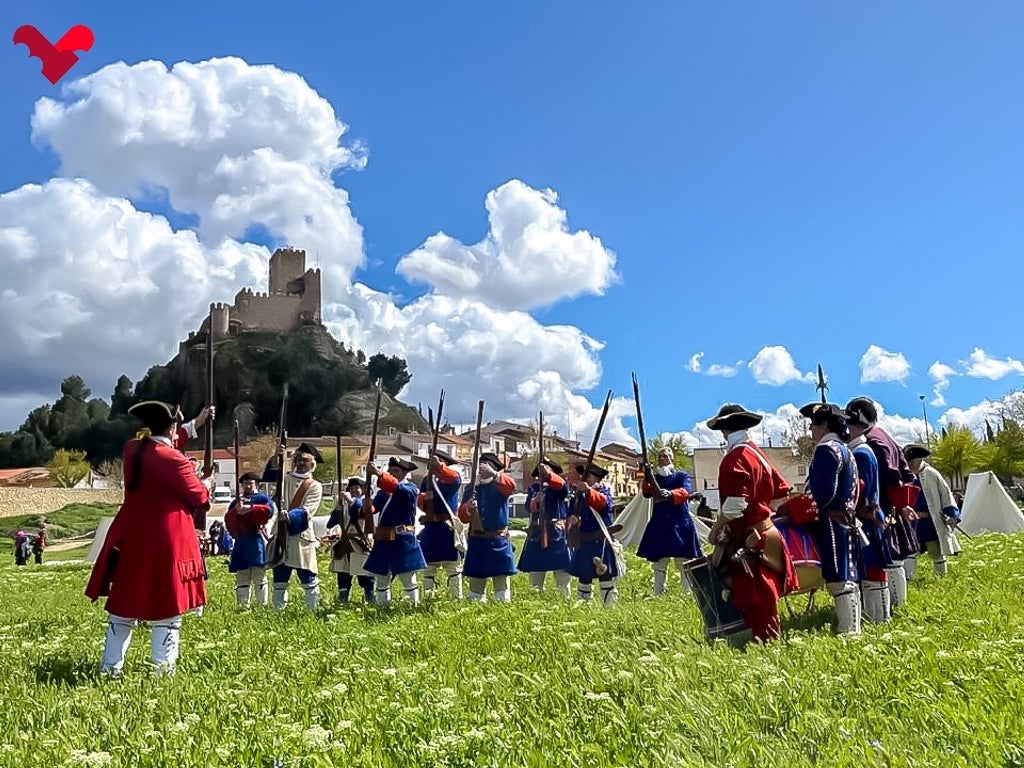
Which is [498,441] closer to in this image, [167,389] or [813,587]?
[167,389]

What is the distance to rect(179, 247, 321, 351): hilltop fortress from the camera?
111m

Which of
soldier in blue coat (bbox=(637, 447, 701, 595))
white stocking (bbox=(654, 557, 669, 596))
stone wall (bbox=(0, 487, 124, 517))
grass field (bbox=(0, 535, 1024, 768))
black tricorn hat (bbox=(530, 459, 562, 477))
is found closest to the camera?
grass field (bbox=(0, 535, 1024, 768))

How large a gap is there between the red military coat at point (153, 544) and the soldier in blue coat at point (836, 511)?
→ 4962 millimetres

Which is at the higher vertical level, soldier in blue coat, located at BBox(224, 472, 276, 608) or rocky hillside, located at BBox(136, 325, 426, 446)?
rocky hillside, located at BBox(136, 325, 426, 446)

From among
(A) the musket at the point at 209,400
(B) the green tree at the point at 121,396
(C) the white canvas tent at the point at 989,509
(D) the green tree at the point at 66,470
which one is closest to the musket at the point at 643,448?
(A) the musket at the point at 209,400

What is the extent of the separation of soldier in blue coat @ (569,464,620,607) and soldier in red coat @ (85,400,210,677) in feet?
17.6

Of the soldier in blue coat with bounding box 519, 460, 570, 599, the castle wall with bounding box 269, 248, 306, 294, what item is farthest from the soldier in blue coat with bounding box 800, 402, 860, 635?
the castle wall with bounding box 269, 248, 306, 294

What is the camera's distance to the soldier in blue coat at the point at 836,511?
7051mm

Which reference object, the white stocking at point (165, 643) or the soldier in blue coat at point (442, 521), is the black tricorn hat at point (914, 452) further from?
the white stocking at point (165, 643)

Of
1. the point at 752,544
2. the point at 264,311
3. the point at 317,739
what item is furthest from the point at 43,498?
the point at 317,739

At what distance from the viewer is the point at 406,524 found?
34.1 feet

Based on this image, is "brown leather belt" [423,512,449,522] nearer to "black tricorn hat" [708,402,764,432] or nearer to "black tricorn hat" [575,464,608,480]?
"black tricorn hat" [575,464,608,480]

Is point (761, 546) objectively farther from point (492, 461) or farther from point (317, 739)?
point (492, 461)

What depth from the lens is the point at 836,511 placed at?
7203 millimetres
